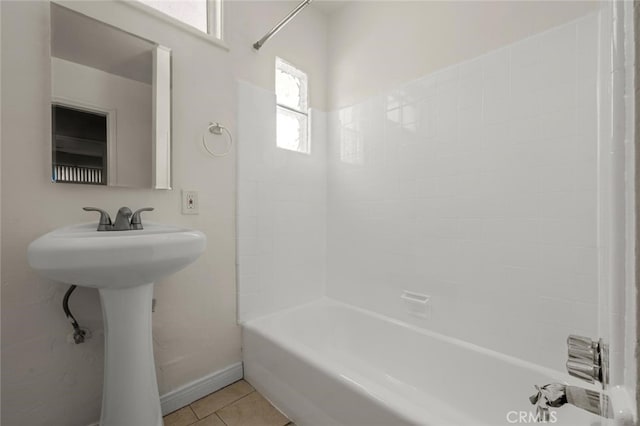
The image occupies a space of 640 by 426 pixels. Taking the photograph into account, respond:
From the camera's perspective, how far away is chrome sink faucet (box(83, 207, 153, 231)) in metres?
1.17

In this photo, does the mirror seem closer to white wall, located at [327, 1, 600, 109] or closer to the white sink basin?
the white sink basin

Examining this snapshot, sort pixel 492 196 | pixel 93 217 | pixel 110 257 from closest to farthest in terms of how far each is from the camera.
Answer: pixel 110 257
pixel 93 217
pixel 492 196

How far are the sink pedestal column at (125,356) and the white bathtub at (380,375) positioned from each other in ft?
1.91

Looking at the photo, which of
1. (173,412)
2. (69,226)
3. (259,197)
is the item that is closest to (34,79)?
(69,226)

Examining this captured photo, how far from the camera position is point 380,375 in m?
1.69

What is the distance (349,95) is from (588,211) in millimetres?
1488

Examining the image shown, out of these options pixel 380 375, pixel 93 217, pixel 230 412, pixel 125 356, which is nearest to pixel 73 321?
pixel 125 356

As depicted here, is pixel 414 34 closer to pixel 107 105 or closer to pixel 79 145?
pixel 107 105

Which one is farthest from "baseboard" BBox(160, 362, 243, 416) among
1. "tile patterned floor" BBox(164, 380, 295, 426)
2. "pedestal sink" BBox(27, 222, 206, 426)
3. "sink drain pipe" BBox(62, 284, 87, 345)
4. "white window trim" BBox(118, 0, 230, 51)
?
"white window trim" BBox(118, 0, 230, 51)

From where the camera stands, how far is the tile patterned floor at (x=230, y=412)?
4.52ft

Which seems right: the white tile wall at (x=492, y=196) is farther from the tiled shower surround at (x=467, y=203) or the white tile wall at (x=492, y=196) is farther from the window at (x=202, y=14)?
the window at (x=202, y=14)

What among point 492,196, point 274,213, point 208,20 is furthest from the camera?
point 274,213

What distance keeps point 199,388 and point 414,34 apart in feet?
7.53

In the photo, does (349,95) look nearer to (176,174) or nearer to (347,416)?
(176,174)
